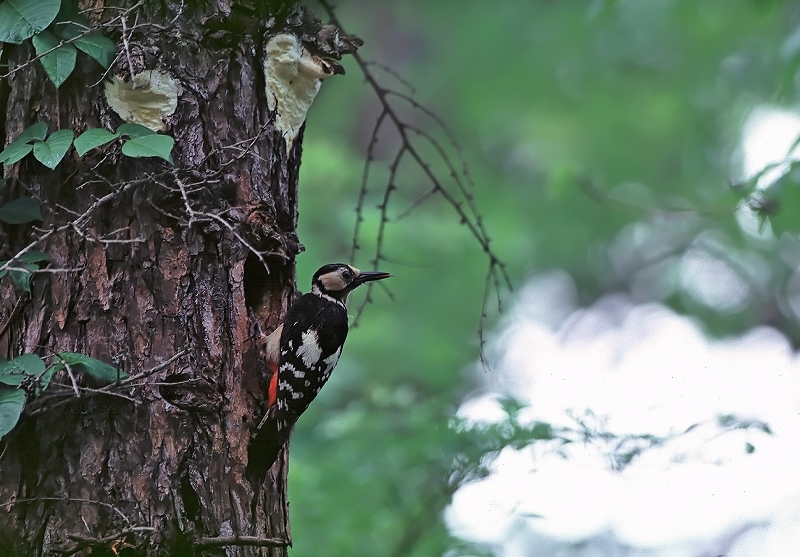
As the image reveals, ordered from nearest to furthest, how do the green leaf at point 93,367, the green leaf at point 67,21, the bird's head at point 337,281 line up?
the green leaf at point 93,367
the green leaf at point 67,21
the bird's head at point 337,281

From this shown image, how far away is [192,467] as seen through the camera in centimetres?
219

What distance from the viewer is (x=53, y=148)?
211 cm

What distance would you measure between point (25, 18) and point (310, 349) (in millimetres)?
1606

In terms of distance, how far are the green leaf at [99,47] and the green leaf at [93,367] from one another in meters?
0.79

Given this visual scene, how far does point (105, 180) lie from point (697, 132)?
248 inches

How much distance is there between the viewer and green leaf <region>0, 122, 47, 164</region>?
83.3 inches

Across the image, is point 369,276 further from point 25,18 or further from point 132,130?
point 25,18

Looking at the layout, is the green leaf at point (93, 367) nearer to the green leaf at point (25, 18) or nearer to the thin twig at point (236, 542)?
the thin twig at point (236, 542)


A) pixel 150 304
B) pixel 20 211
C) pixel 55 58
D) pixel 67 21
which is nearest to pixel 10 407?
pixel 150 304

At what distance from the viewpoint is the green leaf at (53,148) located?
2.08 metres

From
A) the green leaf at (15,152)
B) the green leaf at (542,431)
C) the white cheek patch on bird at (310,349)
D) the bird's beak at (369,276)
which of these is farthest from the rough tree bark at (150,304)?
the green leaf at (542,431)

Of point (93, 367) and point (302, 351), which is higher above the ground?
point (302, 351)

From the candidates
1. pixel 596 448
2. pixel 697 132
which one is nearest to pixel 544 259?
pixel 697 132

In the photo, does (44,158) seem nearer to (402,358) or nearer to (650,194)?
(402,358)
